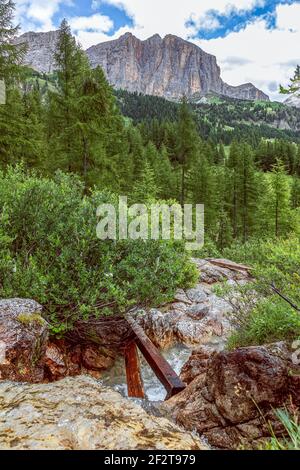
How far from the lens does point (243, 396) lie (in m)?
3.95

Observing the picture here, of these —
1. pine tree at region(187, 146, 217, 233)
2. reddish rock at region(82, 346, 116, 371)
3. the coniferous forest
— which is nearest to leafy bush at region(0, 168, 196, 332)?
the coniferous forest

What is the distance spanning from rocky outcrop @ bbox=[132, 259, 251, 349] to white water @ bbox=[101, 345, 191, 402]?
19.6 inches

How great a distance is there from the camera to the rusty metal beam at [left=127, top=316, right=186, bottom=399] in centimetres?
559

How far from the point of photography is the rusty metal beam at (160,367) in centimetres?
559

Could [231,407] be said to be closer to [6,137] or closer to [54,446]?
[54,446]

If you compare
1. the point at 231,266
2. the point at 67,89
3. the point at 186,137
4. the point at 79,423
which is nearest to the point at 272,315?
the point at 79,423

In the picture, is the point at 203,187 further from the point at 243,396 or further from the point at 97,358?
the point at 243,396

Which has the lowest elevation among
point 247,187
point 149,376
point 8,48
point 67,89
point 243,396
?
point 149,376

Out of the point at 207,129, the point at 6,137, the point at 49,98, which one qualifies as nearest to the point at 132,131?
the point at 49,98

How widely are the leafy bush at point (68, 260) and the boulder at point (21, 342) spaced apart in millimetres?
1083

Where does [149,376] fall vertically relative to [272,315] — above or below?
below

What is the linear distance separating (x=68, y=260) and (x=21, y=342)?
2.35m

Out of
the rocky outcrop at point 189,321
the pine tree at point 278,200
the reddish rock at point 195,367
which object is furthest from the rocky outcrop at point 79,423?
the pine tree at point 278,200

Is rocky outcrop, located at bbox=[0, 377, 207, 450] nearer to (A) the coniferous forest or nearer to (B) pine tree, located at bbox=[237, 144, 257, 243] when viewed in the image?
(A) the coniferous forest
